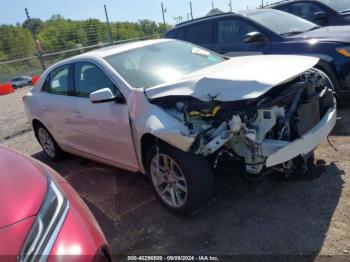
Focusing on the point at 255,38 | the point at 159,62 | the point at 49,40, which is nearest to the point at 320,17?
the point at 255,38

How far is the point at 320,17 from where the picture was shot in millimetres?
8602

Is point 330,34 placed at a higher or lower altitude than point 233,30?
lower

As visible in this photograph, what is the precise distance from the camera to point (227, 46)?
23.1 ft

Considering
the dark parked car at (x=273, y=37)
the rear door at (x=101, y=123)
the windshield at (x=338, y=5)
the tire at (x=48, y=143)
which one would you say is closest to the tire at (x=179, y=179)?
the rear door at (x=101, y=123)

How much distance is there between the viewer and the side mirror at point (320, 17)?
28.1 feet

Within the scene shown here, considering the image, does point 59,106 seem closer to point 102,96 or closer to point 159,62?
point 102,96

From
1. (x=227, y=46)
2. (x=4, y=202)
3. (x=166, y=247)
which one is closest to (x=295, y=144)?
(x=166, y=247)

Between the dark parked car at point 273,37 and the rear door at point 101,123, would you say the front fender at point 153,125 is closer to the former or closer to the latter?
the rear door at point 101,123

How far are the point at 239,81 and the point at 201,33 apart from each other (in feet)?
15.1

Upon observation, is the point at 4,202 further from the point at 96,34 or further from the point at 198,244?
the point at 96,34

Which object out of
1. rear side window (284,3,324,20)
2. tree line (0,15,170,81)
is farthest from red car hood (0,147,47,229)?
tree line (0,15,170,81)

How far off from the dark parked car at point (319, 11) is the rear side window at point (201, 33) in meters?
2.73

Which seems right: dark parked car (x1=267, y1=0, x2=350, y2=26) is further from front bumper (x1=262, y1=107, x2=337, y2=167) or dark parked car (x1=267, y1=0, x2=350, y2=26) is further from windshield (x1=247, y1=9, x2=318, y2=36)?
front bumper (x1=262, y1=107, x2=337, y2=167)

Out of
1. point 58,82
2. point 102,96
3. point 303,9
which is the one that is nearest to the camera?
point 102,96
